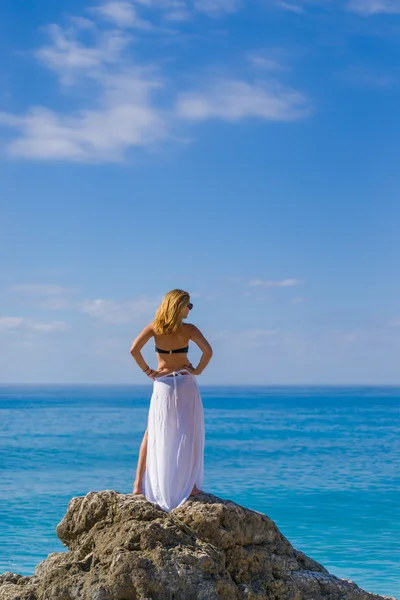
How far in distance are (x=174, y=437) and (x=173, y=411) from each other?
0.24 metres

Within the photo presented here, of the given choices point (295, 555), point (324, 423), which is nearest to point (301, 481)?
point (295, 555)

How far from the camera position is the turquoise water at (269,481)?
1600 cm

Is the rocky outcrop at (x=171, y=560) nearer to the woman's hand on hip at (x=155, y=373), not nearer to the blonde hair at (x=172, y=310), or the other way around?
the woman's hand on hip at (x=155, y=373)

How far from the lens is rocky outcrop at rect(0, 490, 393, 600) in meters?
6.24

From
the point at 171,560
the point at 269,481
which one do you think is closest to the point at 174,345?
the point at 171,560

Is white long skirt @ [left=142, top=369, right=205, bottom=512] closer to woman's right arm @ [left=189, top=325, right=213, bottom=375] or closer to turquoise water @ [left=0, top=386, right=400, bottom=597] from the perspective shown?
woman's right arm @ [left=189, top=325, right=213, bottom=375]

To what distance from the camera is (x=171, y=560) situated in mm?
6336

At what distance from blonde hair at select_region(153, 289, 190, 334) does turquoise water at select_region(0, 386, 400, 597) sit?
25.6 feet

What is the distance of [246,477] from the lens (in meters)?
28.1

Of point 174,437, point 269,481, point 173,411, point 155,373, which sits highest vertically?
point 155,373

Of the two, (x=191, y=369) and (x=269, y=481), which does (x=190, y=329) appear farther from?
(x=269, y=481)

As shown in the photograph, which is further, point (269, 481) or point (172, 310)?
point (269, 481)

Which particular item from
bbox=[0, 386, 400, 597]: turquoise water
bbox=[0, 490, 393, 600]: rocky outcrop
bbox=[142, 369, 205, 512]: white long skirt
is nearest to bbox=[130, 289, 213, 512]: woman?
bbox=[142, 369, 205, 512]: white long skirt

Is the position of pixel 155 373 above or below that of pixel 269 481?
above
